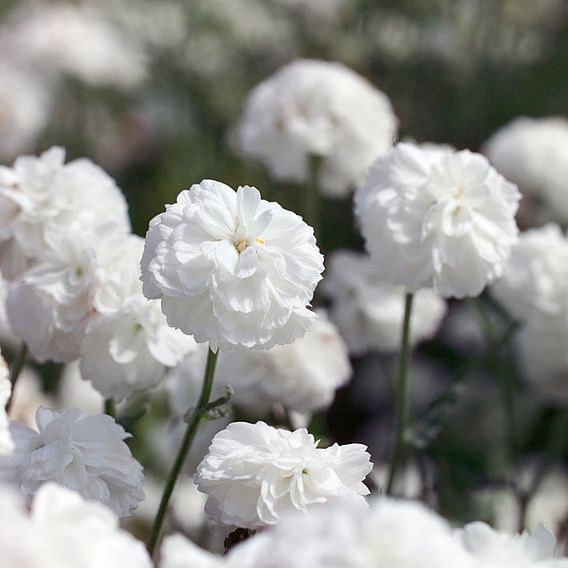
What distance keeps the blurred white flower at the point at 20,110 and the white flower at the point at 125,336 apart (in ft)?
5.81

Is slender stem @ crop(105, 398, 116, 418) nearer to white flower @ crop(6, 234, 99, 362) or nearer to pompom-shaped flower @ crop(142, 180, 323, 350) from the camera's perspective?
white flower @ crop(6, 234, 99, 362)

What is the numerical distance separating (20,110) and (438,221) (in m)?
1.85

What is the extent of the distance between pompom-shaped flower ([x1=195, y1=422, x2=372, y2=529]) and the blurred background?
1.55 metres

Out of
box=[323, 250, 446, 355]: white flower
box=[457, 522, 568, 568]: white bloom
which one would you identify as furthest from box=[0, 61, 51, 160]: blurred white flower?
box=[457, 522, 568, 568]: white bloom

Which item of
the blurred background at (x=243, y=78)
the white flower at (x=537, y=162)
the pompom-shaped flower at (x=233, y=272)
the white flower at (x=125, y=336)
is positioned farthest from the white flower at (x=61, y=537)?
the blurred background at (x=243, y=78)

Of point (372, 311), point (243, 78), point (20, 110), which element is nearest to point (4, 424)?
point (372, 311)

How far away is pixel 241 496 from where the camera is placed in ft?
2.45

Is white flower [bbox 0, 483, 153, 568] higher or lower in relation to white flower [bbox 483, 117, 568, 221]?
higher

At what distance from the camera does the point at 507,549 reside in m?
0.57

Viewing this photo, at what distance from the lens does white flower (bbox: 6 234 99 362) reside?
0.95 m

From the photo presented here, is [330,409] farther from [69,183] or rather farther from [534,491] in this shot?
[69,183]

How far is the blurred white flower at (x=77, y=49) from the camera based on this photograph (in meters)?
2.70

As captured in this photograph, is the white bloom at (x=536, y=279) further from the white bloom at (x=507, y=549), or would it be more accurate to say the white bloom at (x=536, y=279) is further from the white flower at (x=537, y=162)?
the white bloom at (x=507, y=549)

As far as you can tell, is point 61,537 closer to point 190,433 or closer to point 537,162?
point 190,433
